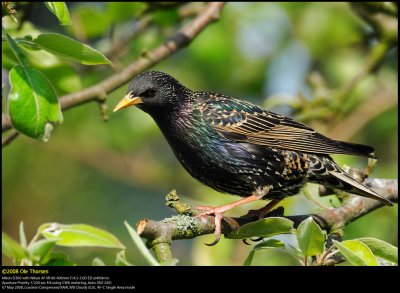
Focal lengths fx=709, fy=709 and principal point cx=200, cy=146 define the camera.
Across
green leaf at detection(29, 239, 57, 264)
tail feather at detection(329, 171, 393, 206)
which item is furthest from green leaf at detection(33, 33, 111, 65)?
tail feather at detection(329, 171, 393, 206)

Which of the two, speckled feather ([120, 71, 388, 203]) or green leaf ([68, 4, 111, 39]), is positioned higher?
green leaf ([68, 4, 111, 39])

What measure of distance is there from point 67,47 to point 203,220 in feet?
3.84

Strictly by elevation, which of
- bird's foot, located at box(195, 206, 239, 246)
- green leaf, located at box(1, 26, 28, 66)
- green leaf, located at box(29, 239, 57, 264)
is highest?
green leaf, located at box(1, 26, 28, 66)

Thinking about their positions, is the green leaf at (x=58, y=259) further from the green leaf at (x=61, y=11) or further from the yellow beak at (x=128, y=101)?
the yellow beak at (x=128, y=101)

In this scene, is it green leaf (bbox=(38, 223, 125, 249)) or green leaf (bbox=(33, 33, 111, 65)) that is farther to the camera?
green leaf (bbox=(33, 33, 111, 65))

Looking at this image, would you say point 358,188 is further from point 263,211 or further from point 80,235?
point 80,235

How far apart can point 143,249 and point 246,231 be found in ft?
2.69

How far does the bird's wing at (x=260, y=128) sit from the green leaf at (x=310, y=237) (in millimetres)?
1736

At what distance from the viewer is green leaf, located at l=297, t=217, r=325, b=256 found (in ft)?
10.5

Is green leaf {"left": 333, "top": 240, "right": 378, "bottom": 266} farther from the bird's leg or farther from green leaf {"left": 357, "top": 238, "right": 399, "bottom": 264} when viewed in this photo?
the bird's leg

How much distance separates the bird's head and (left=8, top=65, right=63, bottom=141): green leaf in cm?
112
